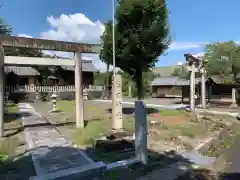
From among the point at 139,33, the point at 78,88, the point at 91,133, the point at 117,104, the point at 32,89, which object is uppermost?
the point at 139,33

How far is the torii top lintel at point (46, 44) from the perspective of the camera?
33.3 ft

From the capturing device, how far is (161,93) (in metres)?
40.6

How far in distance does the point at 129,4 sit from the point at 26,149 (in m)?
10.4

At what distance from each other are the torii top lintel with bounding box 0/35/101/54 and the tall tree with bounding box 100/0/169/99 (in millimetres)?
3450

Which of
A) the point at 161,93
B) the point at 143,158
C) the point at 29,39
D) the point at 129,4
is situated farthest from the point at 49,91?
the point at 143,158

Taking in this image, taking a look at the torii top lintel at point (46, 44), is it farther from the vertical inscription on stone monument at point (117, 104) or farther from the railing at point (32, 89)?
the railing at point (32, 89)

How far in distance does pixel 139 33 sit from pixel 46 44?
6242 millimetres

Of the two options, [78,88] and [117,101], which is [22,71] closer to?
[78,88]

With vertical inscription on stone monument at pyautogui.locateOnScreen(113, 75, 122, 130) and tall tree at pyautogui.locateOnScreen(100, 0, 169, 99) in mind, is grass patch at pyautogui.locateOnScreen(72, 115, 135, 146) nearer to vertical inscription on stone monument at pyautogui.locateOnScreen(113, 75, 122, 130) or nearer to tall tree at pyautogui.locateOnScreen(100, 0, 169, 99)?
vertical inscription on stone monument at pyautogui.locateOnScreen(113, 75, 122, 130)

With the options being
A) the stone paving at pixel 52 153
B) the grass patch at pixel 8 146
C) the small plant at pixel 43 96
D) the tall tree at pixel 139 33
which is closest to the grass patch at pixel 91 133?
the stone paving at pixel 52 153

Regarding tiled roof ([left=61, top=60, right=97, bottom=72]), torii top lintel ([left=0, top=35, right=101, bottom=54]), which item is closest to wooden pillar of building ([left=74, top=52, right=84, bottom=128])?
torii top lintel ([left=0, top=35, right=101, bottom=54])

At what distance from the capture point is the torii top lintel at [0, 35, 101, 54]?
33.3 feet

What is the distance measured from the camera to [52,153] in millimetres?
7676

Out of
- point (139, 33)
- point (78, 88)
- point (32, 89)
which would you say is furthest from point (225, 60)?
point (32, 89)
